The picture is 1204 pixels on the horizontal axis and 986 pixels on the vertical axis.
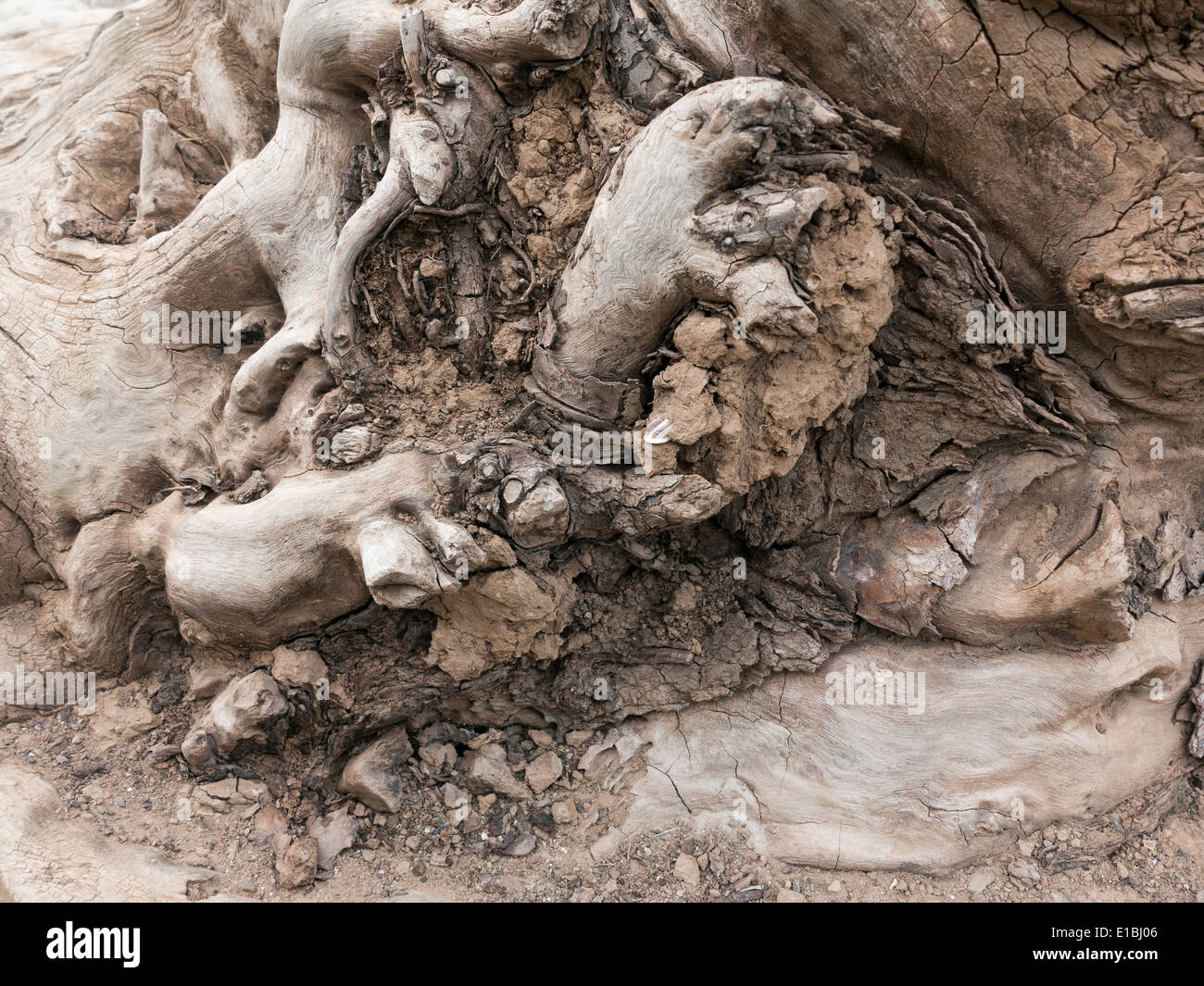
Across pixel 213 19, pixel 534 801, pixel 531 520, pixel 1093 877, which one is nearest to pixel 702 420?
pixel 531 520

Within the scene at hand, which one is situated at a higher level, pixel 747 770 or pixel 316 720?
pixel 316 720

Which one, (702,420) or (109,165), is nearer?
(702,420)

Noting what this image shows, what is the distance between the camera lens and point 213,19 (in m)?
4.61

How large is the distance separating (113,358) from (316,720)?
219 cm

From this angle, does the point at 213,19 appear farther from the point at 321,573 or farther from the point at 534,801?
the point at 534,801

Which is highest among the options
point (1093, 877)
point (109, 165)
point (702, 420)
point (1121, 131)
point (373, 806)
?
point (109, 165)

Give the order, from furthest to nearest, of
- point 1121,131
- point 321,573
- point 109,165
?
point 109,165
point 321,573
point 1121,131

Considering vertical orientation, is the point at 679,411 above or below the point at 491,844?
above

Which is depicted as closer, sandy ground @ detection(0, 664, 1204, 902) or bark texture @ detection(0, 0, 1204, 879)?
bark texture @ detection(0, 0, 1204, 879)

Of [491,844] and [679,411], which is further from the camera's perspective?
[491,844]

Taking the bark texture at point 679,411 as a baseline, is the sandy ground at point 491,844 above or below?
below

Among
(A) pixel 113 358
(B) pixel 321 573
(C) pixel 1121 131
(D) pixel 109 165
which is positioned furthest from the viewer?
(D) pixel 109 165

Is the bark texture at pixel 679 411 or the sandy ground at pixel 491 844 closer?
the bark texture at pixel 679 411

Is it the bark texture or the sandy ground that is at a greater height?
the bark texture
